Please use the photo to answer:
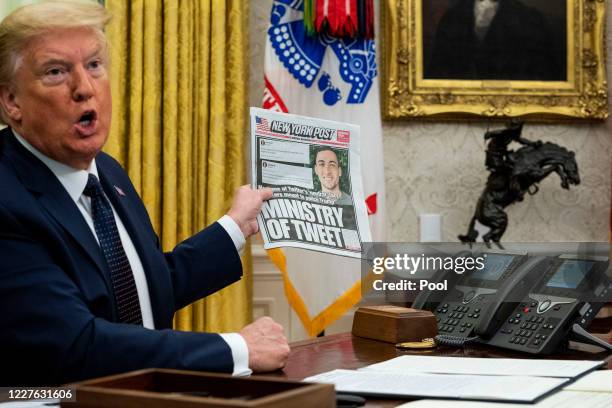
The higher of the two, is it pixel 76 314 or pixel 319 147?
pixel 319 147

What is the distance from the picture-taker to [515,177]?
434 centimetres

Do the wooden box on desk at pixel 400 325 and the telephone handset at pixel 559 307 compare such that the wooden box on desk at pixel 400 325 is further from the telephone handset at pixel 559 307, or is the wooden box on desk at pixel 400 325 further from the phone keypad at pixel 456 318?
the telephone handset at pixel 559 307

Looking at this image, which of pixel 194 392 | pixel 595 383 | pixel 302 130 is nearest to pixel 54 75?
pixel 302 130

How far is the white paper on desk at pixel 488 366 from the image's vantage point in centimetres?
159

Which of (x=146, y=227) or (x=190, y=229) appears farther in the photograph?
(x=190, y=229)

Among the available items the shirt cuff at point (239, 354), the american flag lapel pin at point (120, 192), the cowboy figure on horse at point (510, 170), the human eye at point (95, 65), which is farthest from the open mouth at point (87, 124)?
the cowboy figure on horse at point (510, 170)

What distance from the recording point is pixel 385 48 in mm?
4684

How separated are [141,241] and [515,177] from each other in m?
2.73

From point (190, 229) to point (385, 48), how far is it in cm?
150

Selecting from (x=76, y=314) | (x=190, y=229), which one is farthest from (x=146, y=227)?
(x=190, y=229)

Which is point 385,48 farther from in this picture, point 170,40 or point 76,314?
point 76,314

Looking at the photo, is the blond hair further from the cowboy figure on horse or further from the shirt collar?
the cowboy figure on horse

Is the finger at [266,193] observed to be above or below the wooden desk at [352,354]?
above

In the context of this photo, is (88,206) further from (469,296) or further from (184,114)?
(184,114)
